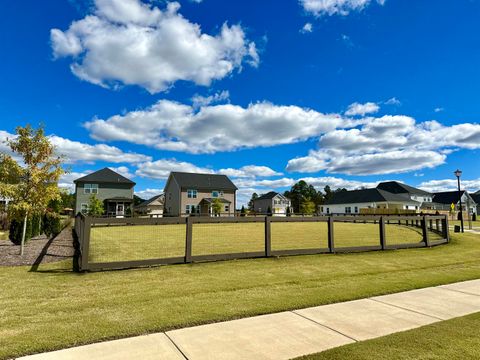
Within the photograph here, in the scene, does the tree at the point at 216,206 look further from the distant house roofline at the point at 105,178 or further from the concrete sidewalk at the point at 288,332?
the concrete sidewalk at the point at 288,332

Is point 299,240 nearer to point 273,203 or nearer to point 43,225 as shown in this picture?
point 43,225

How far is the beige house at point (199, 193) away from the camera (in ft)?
163

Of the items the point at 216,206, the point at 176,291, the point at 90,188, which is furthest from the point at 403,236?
the point at 90,188

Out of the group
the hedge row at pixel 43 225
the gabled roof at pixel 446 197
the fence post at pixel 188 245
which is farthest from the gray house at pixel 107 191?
the gabled roof at pixel 446 197

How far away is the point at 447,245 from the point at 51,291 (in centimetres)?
1532

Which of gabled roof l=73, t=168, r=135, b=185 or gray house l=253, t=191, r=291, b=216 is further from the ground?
gabled roof l=73, t=168, r=135, b=185

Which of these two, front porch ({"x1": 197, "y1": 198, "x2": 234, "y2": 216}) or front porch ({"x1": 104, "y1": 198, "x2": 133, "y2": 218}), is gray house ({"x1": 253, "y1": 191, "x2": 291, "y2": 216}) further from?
front porch ({"x1": 104, "y1": 198, "x2": 133, "y2": 218})

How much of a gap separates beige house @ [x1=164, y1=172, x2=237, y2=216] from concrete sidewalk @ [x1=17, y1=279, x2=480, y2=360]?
42.0m

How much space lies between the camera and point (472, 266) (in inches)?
374

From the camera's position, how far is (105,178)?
46.8 metres

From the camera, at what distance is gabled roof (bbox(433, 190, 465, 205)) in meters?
70.2

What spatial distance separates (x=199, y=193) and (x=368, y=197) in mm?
33492

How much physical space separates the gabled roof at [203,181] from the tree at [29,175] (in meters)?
38.4

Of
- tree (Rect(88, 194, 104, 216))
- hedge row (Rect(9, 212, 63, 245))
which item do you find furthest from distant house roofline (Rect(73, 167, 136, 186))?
hedge row (Rect(9, 212, 63, 245))
